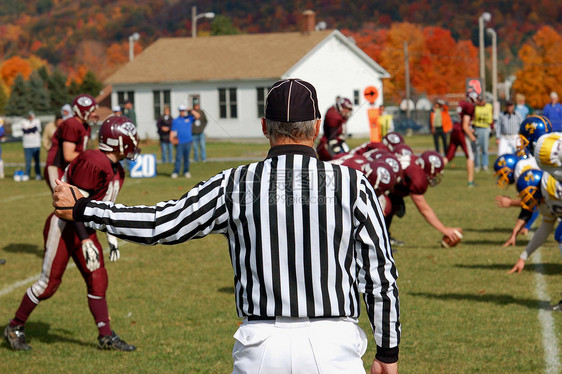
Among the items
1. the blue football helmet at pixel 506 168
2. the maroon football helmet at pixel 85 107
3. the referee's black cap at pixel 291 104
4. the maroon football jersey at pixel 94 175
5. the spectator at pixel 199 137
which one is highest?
the referee's black cap at pixel 291 104

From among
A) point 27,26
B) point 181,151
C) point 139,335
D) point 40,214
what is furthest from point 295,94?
point 27,26

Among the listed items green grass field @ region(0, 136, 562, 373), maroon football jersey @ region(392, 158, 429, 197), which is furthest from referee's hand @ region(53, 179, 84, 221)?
maroon football jersey @ region(392, 158, 429, 197)

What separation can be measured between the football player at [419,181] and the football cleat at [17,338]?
5.01 metres

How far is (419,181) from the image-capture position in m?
10.1

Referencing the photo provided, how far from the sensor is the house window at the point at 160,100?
37244 millimetres

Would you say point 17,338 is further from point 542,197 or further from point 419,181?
point 419,181

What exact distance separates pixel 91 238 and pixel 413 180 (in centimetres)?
488

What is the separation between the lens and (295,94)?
3150 millimetres

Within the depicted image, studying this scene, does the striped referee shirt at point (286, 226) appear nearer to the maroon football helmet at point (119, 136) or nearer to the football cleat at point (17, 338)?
the maroon football helmet at point (119, 136)

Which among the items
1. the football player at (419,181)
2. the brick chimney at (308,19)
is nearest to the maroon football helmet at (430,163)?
the football player at (419,181)

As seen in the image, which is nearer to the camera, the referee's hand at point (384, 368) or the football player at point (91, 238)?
the referee's hand at point (384, 368)

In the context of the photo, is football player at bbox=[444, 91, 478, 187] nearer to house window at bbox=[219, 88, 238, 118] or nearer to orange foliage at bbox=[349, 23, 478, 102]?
house window at bbox=[219, 88, 238, 118]

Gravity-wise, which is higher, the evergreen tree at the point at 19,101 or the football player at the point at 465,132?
the football player at the point at 465,132

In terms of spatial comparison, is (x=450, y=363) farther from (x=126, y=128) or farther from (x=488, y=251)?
(x=488, y=251)
